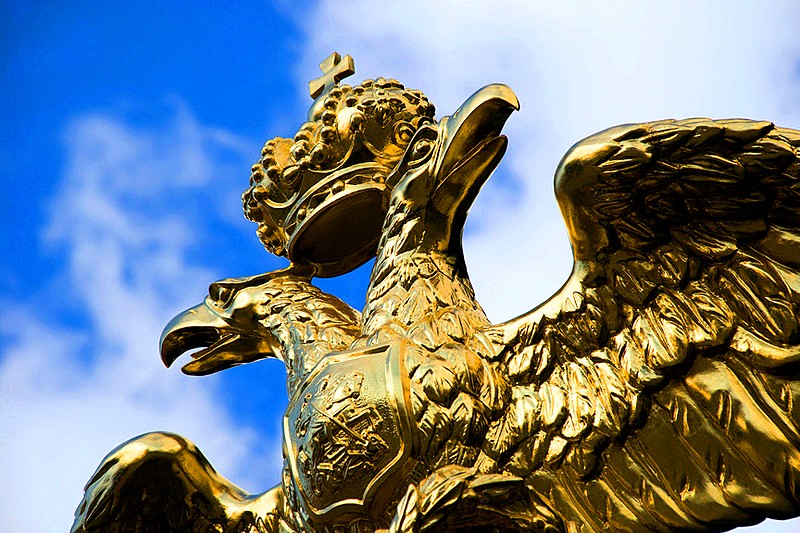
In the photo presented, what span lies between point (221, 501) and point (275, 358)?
0.24 m

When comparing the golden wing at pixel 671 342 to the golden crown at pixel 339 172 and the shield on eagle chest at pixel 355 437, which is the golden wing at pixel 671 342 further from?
the golden crown at pixel 339 172

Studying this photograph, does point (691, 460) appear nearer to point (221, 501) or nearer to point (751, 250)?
point (751, 250)

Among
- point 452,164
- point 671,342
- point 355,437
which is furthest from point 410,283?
point 671,342

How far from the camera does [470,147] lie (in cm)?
161

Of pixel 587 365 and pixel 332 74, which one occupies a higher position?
pixel 332 74

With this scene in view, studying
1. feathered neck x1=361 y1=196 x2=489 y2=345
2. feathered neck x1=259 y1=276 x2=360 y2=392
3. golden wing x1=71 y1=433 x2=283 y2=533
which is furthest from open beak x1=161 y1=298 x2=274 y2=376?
feathered neck x1=361 y1=196 x2=489 y2=345

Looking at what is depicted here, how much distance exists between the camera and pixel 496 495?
4.56 feet

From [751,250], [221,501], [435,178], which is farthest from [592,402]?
[221,501]

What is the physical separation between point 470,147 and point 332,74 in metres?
0.49

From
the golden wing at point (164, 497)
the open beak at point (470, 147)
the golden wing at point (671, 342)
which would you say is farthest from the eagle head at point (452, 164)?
the golden wing at point (164, 497)

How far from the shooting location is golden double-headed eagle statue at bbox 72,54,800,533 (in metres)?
1.33

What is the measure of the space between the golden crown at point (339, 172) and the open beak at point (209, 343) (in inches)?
5.7

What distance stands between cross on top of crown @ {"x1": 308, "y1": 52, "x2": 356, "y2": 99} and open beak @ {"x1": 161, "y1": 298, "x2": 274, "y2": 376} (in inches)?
15.5

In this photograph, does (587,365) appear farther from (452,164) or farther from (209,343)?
(209,343)
